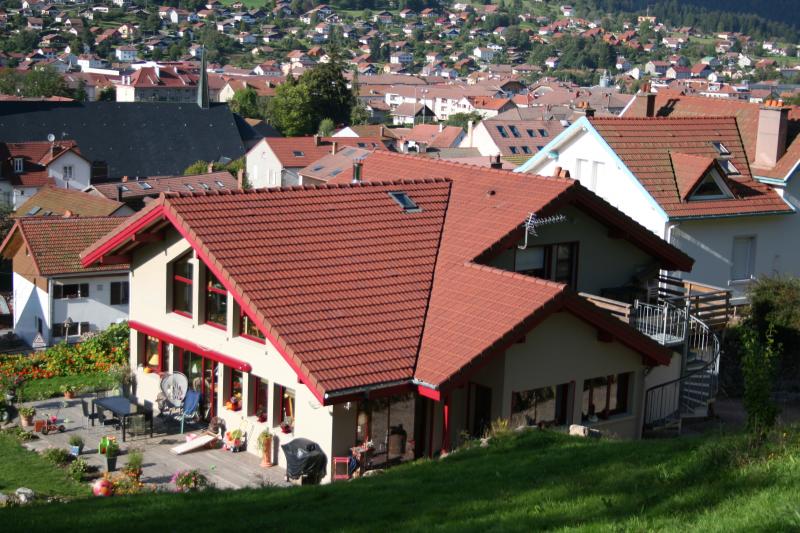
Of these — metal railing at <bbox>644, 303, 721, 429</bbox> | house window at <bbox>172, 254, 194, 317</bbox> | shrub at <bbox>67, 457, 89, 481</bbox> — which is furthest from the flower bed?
metal railing at <bbox>644, 303, 721, 429</bbox>

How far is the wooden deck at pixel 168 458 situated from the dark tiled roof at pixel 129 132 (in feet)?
253

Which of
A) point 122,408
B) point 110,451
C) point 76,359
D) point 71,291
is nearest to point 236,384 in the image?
point 122,408

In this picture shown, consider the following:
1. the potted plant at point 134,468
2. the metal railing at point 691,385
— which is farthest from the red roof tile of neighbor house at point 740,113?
the potted plant at point 134,468

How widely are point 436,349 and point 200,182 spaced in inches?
2264

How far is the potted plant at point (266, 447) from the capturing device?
19656 mm

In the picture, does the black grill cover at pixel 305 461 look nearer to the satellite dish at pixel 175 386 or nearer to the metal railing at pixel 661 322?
the satellite dish at pixel 175 386

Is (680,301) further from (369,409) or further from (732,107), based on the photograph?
(732,107)

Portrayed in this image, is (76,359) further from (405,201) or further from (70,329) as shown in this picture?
(405,201)

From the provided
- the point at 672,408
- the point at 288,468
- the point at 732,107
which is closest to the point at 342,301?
the point at 288,468

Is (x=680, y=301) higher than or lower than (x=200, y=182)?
higher

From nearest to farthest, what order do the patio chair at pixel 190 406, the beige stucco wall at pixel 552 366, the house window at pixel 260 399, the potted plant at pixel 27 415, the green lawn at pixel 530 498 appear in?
the green lawn at pixel 530 498, the beige stucco wall at pixel 552 366, the house window at pixel 260 399, the patio chair at pixel 190 406, the potted plant at pixel 27 415

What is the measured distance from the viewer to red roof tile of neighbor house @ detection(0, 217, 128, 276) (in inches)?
1481

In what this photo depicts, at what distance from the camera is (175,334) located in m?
22.6

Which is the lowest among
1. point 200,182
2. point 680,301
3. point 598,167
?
point 200,182
